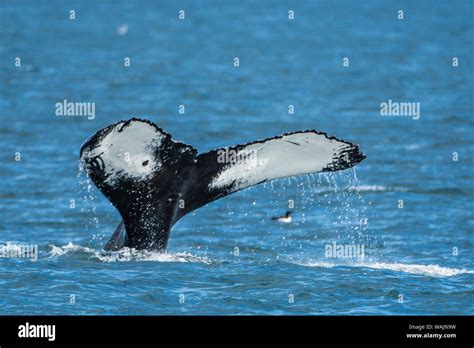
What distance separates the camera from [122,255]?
16672mm

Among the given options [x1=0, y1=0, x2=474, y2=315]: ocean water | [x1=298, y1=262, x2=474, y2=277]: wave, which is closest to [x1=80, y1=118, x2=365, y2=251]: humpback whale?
[x1=0, y1=0, x2=474, y2=315]: ocean water

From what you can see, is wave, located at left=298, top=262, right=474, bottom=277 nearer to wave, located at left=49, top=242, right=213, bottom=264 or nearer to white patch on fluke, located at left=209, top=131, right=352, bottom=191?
wave, located at left=49, top=242, right=213, bottom=264

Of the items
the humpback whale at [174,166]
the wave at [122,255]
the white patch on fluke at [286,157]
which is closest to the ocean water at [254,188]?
the wave at [122,255]

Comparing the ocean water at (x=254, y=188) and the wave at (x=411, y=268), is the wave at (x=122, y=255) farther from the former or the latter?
the wave at (x=411, y=268)

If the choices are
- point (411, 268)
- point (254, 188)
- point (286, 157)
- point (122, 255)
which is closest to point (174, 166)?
point (286, 157)

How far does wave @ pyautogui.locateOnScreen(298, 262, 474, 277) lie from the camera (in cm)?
1783

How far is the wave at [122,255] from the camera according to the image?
54.1ft

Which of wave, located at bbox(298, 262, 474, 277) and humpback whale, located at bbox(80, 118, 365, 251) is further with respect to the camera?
wave, located at bbox(298, 262, 474, 277)

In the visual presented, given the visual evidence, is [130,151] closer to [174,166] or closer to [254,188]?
[174,166]

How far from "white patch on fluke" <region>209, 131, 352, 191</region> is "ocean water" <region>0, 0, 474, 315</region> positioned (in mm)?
1576

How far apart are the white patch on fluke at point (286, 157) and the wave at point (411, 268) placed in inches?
127
